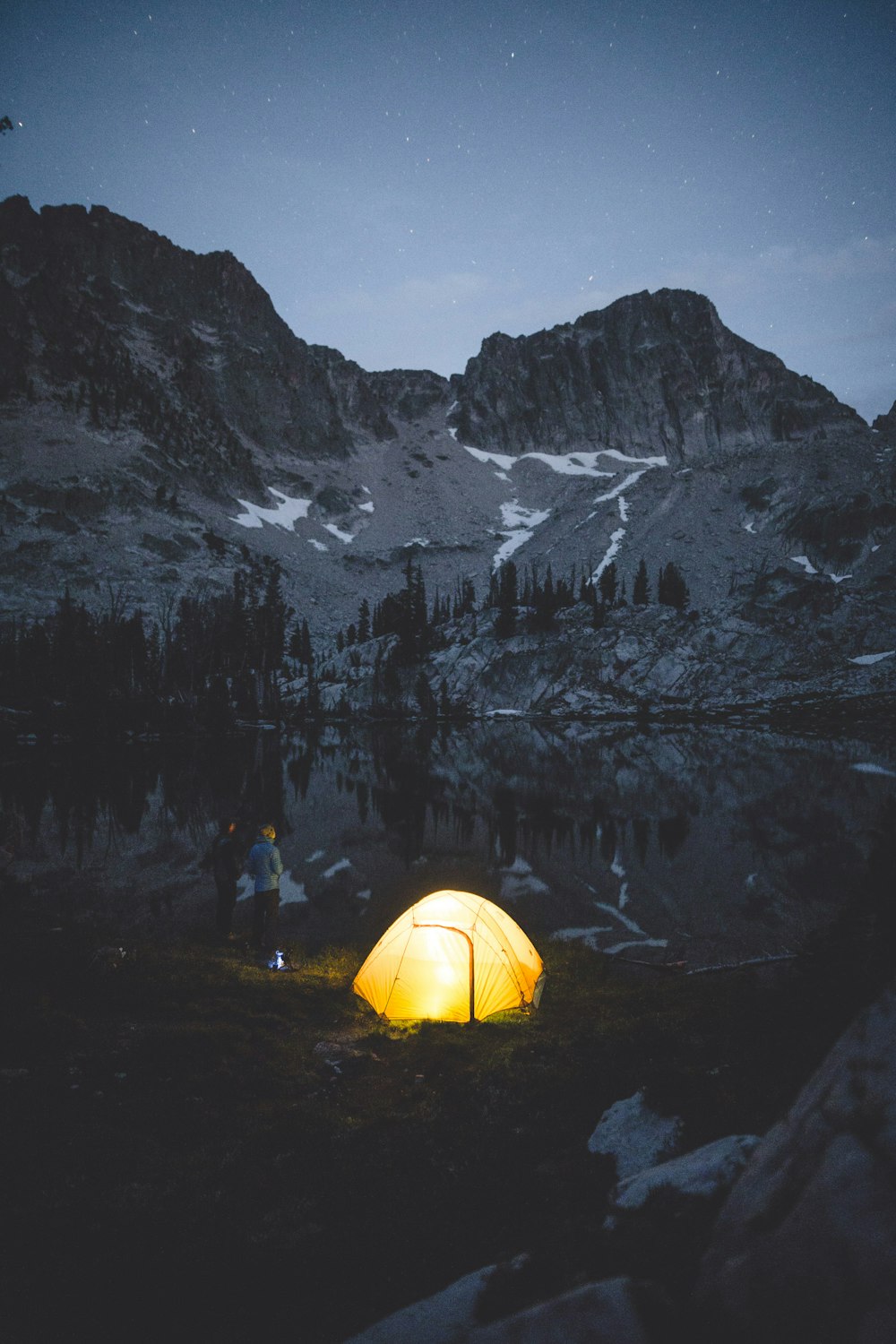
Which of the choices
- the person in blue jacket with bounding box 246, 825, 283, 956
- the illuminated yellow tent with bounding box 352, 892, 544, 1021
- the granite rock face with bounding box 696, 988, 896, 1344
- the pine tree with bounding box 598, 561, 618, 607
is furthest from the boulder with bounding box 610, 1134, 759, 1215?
the pine tree with bounding box 598, 561, 618, 607

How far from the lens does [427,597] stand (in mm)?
176250

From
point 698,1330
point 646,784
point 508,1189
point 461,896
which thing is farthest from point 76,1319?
point 646,784

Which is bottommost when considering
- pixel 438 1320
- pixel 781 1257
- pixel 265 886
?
pixel 265 886

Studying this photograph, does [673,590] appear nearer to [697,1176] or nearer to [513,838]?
[513,838]

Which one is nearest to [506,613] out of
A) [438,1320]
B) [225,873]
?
[225,873]

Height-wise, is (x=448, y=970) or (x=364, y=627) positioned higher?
(x=364, y=627)

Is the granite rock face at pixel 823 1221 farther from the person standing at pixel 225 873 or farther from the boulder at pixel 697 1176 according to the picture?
the person standing at pixel 225 873

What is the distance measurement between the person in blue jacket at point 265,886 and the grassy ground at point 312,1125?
2088 millimetres

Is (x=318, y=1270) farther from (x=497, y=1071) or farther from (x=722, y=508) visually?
(x=722, y=508)

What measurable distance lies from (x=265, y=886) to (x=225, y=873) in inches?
50.1

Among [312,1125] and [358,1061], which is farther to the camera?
[358,1061]

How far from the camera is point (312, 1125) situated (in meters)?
7.30

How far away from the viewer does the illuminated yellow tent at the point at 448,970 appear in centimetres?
1078

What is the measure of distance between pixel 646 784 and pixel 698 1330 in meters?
38.0
